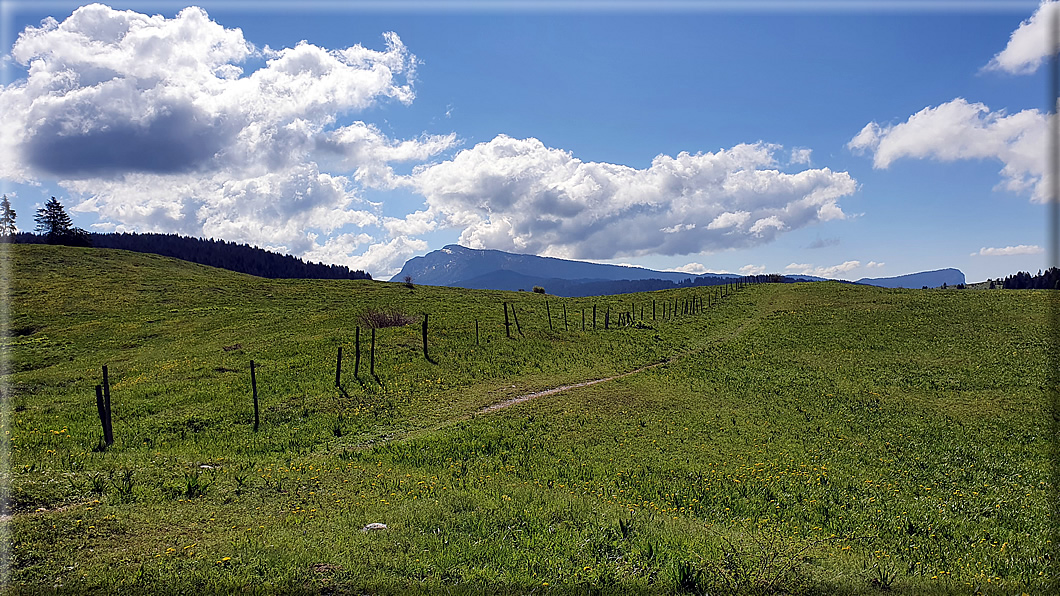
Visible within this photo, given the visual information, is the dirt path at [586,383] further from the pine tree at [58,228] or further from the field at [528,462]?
the pine tree at [58,228]

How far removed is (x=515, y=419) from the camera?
24719 mm

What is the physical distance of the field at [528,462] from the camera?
399 inches

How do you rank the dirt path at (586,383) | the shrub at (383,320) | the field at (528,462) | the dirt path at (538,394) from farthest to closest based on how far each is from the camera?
the shrub at (383,320), the dirt path at (586,383), the dirt path at (538,394), the field at (528,462)

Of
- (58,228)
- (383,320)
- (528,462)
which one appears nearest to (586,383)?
(528,462)

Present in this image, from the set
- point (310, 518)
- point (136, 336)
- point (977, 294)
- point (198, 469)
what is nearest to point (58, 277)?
point (136, 336)

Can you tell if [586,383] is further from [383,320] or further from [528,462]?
[383,320]

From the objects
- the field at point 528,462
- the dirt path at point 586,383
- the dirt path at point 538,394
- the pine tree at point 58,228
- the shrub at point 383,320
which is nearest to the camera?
the field at point 528,462

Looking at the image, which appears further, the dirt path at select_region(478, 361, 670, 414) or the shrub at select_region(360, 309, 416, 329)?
the shrub at select_region(360, 309, 416, 329)

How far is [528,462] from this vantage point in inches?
749

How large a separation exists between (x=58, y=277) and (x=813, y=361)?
324 ft

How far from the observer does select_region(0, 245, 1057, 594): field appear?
10.1 metres

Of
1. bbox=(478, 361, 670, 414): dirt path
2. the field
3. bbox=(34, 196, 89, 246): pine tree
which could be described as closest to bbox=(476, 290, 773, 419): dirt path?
bbox=(478, 361, 670, 414): dirt path

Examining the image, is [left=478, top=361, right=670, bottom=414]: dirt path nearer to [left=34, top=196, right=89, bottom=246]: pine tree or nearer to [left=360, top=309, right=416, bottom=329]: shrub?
[left=360, top=309, right=416, bottom=329]: shrub

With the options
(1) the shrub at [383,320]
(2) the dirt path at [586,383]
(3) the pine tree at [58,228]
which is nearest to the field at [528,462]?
(2) the dirt path at [586,383]
